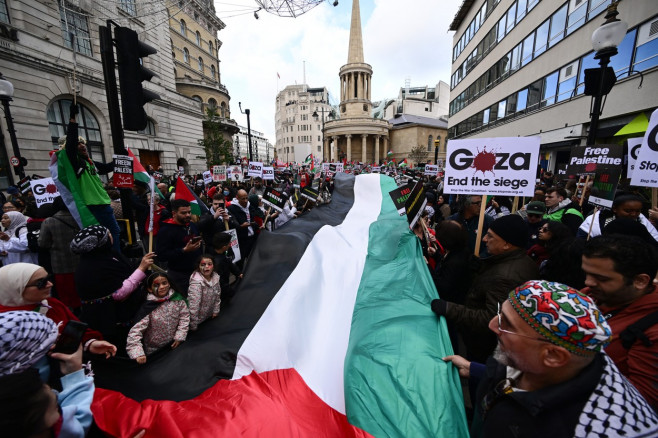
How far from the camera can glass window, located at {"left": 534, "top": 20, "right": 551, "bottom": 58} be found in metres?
14.7

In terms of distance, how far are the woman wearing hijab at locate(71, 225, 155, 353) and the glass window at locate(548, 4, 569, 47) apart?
19.7 meters

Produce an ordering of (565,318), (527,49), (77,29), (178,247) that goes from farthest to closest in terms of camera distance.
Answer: (527,49) < (77,29) < (178,247) < (565,318)

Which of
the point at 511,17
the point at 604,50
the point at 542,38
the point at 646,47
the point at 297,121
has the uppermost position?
the point at 297,121

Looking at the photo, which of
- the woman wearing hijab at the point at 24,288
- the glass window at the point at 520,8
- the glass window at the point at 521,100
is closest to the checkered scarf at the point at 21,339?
the woman wearing hijab at the point at 24,288

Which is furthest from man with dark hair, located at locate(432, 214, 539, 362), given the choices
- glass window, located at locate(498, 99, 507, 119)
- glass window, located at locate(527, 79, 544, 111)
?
glass window, located at locate(498, 99, 507, 119)

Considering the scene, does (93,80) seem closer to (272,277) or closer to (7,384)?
(272,277)

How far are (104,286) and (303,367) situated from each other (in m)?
2.03

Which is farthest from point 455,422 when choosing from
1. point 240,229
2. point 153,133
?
point 153,133

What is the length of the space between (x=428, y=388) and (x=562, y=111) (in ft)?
56.4

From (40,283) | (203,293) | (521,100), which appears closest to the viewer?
(40,283)

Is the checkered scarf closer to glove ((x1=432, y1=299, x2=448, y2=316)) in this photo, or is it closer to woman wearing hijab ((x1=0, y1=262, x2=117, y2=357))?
woman wearing hijab ((x1=0, y1=262, x2=117, y2=357))

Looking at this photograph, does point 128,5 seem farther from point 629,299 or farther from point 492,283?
point 629,299

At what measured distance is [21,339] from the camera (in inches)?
47.0

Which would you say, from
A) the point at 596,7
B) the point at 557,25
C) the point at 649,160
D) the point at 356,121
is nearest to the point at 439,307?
the point at 649,160
